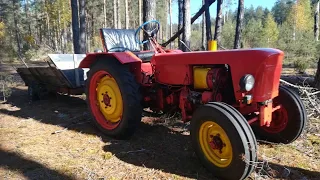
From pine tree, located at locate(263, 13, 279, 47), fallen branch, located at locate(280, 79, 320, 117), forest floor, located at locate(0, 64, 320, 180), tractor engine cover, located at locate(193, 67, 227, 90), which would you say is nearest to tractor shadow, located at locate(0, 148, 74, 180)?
forest floor, located at locate(0, 64, 320, 180)

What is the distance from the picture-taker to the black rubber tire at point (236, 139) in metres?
2.45

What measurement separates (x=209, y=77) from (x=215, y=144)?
76cm

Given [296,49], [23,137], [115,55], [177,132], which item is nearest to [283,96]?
[177,132]

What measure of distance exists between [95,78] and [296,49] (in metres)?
13.4

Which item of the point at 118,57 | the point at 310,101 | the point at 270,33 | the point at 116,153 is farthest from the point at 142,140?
the point at 270,33

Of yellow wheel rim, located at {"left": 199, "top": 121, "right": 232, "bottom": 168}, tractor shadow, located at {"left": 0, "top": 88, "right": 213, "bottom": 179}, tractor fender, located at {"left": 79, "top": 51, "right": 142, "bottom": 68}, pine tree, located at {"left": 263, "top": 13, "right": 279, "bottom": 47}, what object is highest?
pine tree, located at {"left": 263, "top": 13, "right": 279, "bottom": 47}

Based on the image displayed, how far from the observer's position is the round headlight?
2631mm

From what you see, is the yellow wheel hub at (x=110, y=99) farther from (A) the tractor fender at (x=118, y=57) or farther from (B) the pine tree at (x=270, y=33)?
(B) the pine tree at (x=270, y=33)

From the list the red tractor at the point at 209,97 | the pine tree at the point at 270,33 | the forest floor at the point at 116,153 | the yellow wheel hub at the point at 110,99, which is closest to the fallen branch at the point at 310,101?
the forest floor at the point at 116,153

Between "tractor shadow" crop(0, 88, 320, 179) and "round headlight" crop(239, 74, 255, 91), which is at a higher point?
"round headlight" crop(239, 74, 255, 91)

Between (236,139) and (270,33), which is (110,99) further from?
(270,33)

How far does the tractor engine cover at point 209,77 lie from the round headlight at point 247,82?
387 millimetres

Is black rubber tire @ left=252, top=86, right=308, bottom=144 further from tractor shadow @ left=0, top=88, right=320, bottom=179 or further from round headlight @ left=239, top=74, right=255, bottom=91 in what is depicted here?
round headlight @ left=239, top=74, right=255, bottom=91

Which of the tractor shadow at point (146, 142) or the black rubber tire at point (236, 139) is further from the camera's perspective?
the tractor shadow at point (146, 142)
